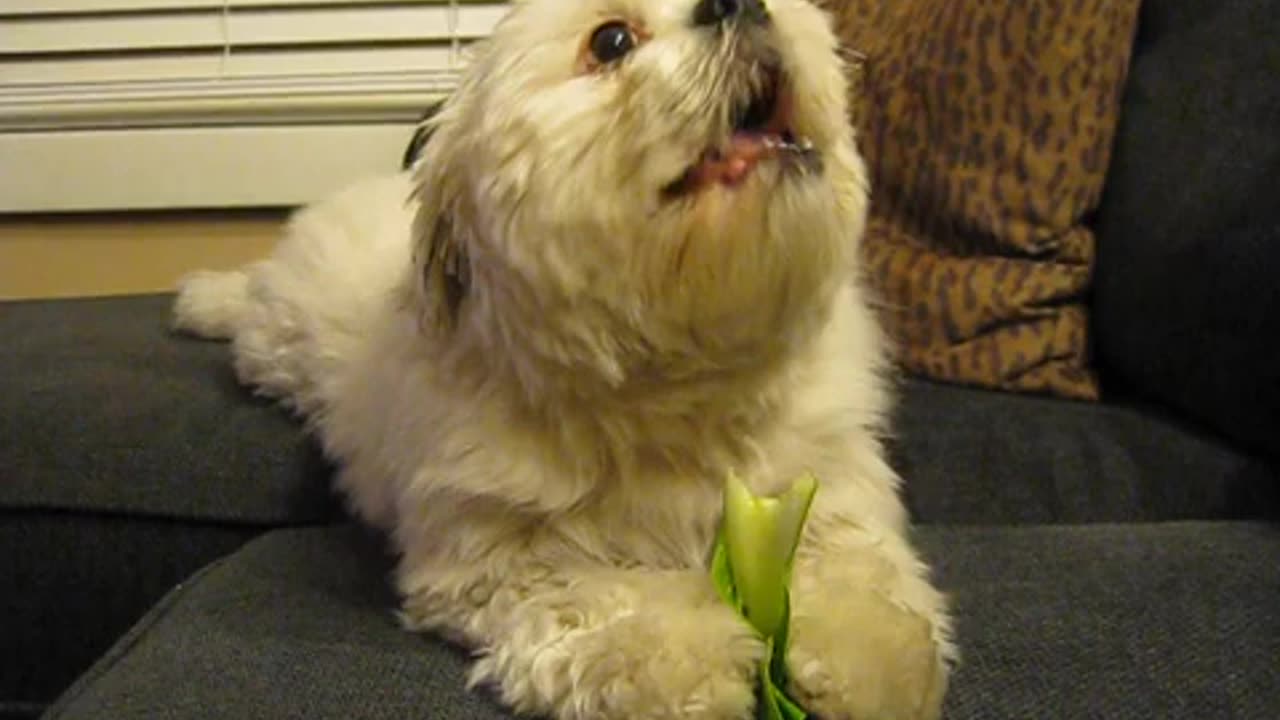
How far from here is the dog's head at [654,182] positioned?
99 cm

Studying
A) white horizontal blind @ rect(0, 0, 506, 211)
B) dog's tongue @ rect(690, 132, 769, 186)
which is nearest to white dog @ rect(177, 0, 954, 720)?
dog's tongue @ rect(690, 132, 769, 186)

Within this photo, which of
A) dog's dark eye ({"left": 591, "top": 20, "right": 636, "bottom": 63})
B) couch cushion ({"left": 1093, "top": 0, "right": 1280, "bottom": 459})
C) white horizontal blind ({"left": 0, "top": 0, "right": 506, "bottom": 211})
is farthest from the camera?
white horizontal blind ({"left": 0, "top": 0, "right": 506, "bottom": 211})

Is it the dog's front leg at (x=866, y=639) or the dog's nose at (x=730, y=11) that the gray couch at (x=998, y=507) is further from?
the dog's nose at (x=730, y=11)

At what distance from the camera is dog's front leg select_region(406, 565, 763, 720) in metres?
0.94

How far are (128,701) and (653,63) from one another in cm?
58

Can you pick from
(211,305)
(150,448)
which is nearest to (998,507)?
(150,448)

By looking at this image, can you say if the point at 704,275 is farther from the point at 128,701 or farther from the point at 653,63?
the point at 128,701

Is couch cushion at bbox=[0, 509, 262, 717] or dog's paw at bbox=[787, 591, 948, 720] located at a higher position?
dog's paw at bbox=[787, 591, 948, 720]

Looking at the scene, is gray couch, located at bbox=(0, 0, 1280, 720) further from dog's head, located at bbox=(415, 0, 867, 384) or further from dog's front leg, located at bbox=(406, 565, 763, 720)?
dog's head, located at bbox=(415, 0, 867, 384)

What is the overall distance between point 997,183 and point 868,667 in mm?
868

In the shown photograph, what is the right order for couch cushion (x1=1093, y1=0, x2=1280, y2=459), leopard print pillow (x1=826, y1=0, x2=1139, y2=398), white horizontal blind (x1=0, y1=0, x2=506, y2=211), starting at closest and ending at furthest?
couch cushion (x1=1093, y1=0, x2=1280, y2=459), leopard print pillow (x1=826, y1=0, x2=1139, y2=398), white horizontal blind (x1=0, y1=0, x2=506, y2=211)

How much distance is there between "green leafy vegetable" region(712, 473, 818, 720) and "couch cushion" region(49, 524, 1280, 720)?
0.13 meters

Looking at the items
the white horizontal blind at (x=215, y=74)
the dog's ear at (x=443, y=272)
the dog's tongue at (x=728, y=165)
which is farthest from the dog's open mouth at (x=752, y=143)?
the white horizontal blind at (x=215, y=74)

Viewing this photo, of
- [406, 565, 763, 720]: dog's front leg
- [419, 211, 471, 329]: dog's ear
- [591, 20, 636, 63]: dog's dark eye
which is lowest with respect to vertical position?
[406, 565, 763, 720]: dog's front leg
